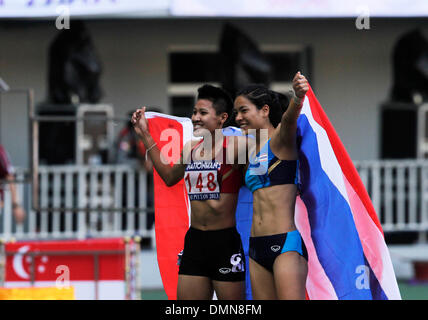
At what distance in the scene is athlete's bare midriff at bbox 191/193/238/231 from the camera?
5.68 meters

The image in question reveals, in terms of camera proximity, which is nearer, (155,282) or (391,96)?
(155,282)

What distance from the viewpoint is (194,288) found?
5680mm

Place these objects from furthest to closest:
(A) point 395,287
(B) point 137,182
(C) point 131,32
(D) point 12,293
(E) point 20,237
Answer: (C) point 131,32 → (B) point 137,182 → (E) point 20,237 → (D) point 12,293 → (A) point 395,287

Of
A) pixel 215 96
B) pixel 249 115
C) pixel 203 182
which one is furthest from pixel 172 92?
pixel 249 115

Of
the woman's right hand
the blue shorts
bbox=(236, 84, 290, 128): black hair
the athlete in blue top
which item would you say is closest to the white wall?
the woman's right hand

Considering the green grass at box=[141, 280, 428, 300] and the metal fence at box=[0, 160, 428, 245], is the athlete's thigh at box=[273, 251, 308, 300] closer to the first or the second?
the green grass at box=[141, 280, 428, 300]

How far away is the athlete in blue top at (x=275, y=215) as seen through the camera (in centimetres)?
530

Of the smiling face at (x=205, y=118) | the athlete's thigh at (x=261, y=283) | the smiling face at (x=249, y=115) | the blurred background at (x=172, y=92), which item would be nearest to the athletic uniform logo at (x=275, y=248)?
the athlete's thigh at (x=261, y=283)

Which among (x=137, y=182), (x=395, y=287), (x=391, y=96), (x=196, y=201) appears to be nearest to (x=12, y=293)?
(x=196, y=201)

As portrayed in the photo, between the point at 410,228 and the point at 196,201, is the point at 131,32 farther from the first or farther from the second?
the point at 196,201

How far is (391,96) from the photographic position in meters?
12.9

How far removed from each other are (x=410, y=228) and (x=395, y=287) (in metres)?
6.28

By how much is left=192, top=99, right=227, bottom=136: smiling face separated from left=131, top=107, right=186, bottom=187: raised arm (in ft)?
1.14

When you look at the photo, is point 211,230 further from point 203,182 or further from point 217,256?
point 203,182
